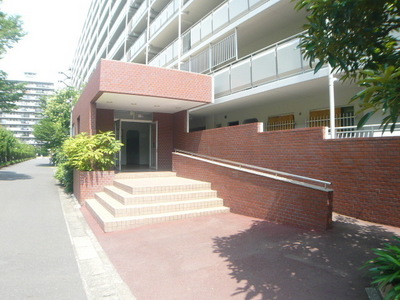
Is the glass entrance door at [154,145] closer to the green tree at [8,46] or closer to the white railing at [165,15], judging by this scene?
the white railing at [165,15]

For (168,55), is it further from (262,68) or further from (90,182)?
(90,182)

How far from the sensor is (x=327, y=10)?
3469 mm

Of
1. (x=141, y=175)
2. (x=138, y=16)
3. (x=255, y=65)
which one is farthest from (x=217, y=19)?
(x=138, y=16)

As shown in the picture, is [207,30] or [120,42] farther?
[120,42]

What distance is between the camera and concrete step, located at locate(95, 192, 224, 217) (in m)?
6.45

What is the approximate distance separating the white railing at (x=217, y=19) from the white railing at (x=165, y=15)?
91.4 inches

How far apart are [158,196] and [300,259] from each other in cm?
400

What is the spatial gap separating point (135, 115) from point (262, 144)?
6.98 m

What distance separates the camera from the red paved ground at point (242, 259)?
11.1 ft

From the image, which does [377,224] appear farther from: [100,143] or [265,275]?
[100,143]

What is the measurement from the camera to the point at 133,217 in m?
6.39

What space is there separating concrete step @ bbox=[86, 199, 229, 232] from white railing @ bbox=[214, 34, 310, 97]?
4.80 m

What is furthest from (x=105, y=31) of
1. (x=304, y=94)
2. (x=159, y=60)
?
(x=304, y=94)

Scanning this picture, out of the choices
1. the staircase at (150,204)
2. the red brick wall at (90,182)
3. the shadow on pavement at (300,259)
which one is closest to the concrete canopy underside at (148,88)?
the red brick wall at (90,182)
